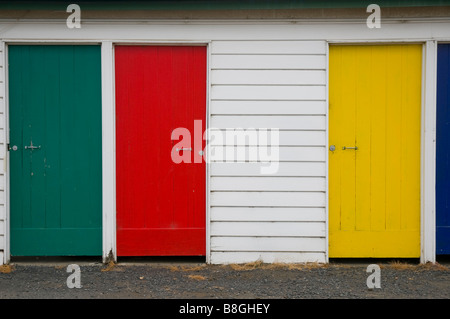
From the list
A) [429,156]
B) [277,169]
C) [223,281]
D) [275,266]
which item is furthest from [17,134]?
[429,156]

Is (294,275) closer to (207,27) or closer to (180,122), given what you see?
(180,122)

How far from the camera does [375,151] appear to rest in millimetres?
7027

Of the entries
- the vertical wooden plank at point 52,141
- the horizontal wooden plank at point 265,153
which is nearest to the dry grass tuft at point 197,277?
the horizontal wooden plank at point 265,153

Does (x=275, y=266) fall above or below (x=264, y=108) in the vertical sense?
below

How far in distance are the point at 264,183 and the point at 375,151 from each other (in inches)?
51.8

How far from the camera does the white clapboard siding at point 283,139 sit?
274 inches

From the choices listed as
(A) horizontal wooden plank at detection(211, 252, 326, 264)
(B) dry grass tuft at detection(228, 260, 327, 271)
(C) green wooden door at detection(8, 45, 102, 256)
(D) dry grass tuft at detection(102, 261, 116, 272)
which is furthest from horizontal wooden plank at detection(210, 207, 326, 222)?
(C) green wooden door at detection(8, 45, 102, 256)

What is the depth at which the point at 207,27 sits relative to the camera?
6.92m

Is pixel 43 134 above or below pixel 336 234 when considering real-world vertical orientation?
above

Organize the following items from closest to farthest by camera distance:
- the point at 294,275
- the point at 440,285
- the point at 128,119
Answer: the point at 440,285 < the point at 294,275 < the point at 128,119

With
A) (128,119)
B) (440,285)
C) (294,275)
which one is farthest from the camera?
(128,119)

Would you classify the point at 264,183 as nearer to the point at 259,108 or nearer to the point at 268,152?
the point at 268,152

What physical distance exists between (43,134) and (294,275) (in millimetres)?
3202
